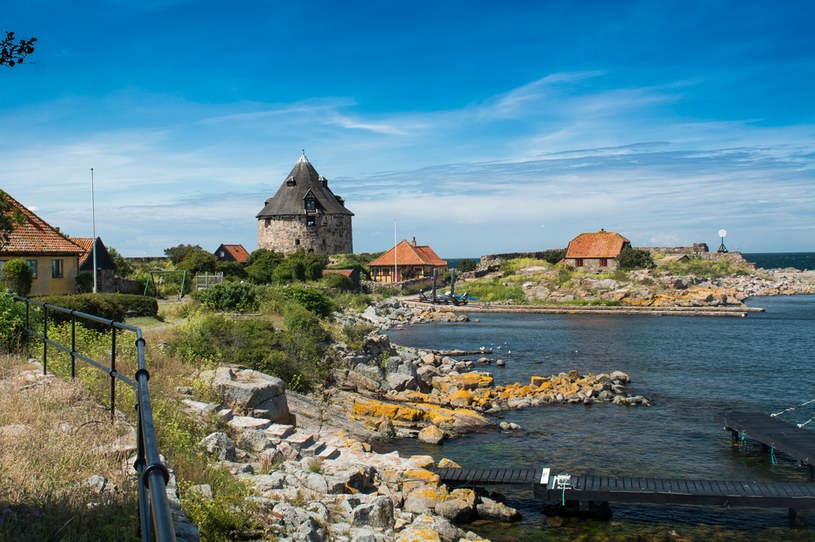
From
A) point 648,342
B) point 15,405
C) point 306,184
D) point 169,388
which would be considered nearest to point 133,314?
point 169,388

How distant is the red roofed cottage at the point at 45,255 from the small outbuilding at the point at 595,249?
51.7 metres

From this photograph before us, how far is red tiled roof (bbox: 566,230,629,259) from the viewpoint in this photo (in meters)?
71.6

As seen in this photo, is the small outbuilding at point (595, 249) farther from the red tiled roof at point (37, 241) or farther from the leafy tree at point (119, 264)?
the red tiled roof at point (37, 241)

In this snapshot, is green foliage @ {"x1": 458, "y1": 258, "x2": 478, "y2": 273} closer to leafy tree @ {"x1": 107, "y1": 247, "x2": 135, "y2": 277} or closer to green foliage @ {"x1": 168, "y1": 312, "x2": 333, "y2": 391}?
leafy tree @ {"x1": 107, "y1": 247, "x2": 135, "y2": 277}

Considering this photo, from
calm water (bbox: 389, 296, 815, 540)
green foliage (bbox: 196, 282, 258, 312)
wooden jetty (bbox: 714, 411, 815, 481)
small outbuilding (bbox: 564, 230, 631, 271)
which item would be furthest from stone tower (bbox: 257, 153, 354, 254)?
wooden jetty (bbox: 714, 411, 815, 481)

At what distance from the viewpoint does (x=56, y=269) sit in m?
28.5

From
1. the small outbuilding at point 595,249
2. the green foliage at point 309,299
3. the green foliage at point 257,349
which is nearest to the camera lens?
the green foliage at point 257,349

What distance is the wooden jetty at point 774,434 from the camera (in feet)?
46.8

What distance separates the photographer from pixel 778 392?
22.3 meters

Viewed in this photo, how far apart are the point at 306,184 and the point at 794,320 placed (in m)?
44.2

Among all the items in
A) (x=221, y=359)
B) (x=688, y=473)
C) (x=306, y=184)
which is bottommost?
(x=688, y=473)

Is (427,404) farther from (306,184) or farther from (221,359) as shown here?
(306,184)

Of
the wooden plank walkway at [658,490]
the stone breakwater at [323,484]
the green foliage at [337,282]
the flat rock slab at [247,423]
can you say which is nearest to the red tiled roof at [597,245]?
the green foliage at [337,282]

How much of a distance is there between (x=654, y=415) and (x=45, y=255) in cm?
2314
